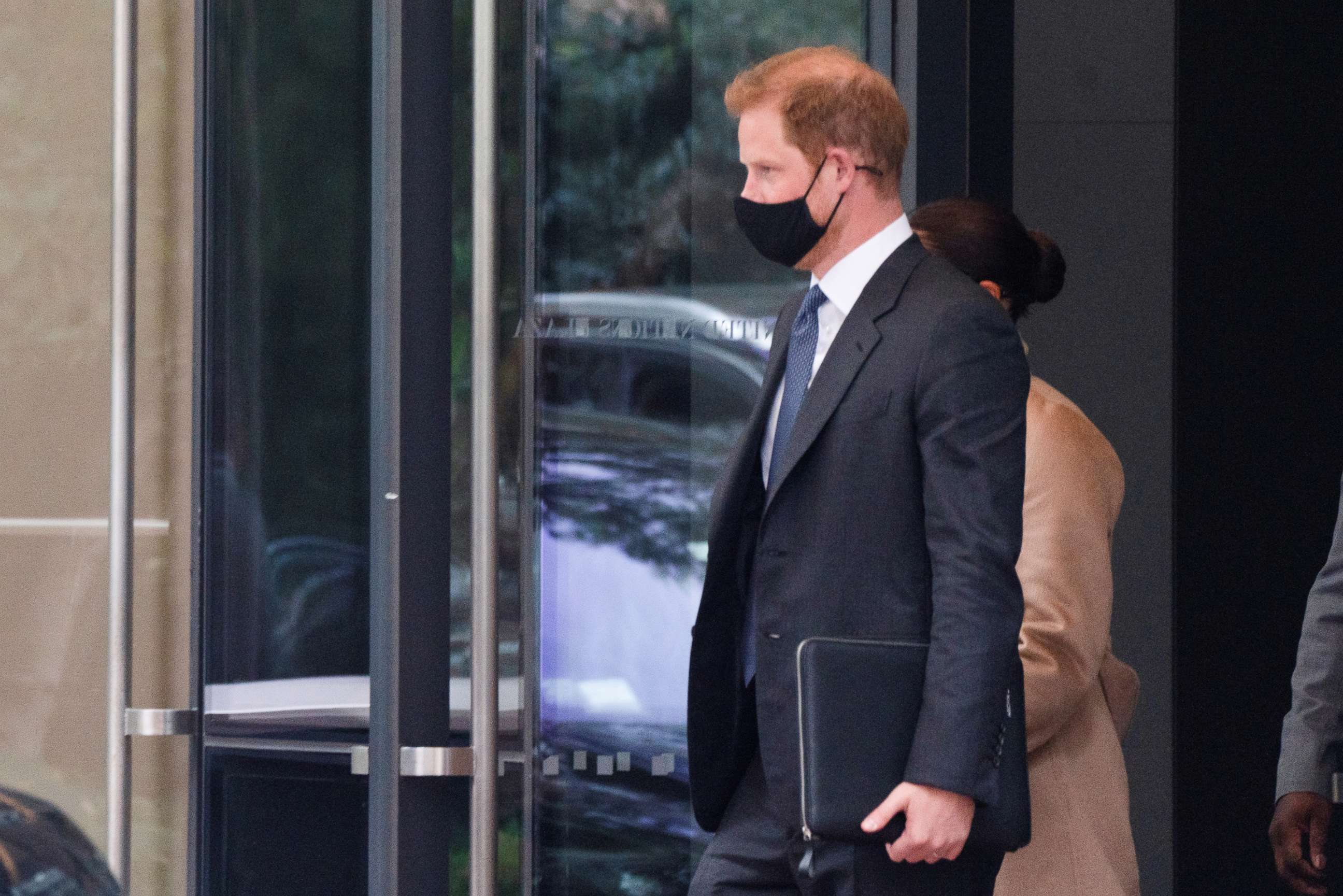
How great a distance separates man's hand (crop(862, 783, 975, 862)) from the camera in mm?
2328

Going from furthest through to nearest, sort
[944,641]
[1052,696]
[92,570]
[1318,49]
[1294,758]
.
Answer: [1318,49] → [92,570] → [1294,758] → [1052,696] → [944,641]

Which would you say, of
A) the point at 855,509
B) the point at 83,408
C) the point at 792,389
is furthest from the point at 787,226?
the point at 83,408

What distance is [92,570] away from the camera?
Result: 14.7ft

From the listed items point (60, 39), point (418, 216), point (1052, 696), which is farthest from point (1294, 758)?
point (60, 39)

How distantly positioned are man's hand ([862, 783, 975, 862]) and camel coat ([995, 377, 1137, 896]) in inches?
23.6

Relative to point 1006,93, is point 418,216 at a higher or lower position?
lower

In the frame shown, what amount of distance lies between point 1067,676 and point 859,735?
0.68m

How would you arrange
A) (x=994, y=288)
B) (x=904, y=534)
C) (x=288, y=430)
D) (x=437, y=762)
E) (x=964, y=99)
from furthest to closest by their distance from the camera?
(x=964, y=99) → (x=288, y=430) → (x=437, y=762) → (x=994, y=288) → (x=904, y=534)

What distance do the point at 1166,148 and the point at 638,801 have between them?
2462 mm

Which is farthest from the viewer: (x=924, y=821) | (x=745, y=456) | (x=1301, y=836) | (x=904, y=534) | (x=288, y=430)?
(x=288, y=430)

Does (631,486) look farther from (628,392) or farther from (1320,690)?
(1320,690)

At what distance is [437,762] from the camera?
367 centimetres

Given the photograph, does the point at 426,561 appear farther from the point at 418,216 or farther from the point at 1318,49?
the point at 1318,49

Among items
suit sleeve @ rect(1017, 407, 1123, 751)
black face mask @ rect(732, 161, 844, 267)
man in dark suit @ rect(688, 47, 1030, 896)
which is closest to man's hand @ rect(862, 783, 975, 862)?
man in dark suit @ rect(688, 47, 1030, 896)
